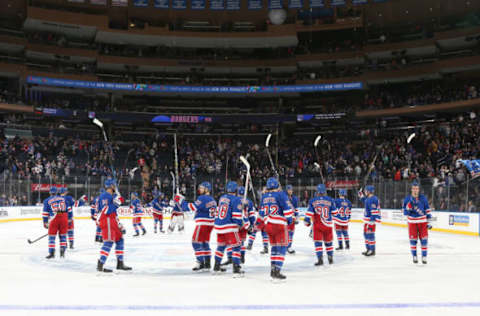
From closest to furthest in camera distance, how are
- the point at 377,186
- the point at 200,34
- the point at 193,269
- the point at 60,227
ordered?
the point at 193,269 → the point at 60,227 → the point at 377,186 → the point at 200,34

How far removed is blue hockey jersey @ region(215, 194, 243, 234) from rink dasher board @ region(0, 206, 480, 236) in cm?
828

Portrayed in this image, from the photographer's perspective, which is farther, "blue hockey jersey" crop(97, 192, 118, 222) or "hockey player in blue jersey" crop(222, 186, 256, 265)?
"hockey player in blue jersey" crop(222, 186, 256, 265)

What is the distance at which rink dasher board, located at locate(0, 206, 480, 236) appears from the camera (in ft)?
66.9

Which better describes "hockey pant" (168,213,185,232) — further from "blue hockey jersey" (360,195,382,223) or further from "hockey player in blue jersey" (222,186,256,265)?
"blue hockey jersey" (360,195,382,223)

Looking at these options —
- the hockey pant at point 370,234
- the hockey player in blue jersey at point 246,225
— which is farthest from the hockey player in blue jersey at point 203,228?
the hockey pant at point 370,234

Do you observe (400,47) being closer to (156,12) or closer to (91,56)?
(156,12)

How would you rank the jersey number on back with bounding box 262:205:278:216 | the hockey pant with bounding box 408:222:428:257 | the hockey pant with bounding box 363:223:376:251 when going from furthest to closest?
the hockey pant with bounding box 363:223:376:251 → the hockey pant with bounding box 408:222:428:257 → the jersey number on back with bounding box 262:205:278:216

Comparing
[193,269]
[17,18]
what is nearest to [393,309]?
[193,269]

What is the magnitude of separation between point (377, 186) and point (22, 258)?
64.0ft

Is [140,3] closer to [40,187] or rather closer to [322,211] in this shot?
[40,187]

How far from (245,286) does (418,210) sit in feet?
16.9

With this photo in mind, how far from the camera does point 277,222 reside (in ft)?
30.6

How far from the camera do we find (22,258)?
12695mm

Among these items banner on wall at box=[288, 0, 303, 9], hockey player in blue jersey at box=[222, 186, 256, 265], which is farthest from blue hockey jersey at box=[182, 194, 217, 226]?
banner on wall at box=[288, 0, 303, 9]
